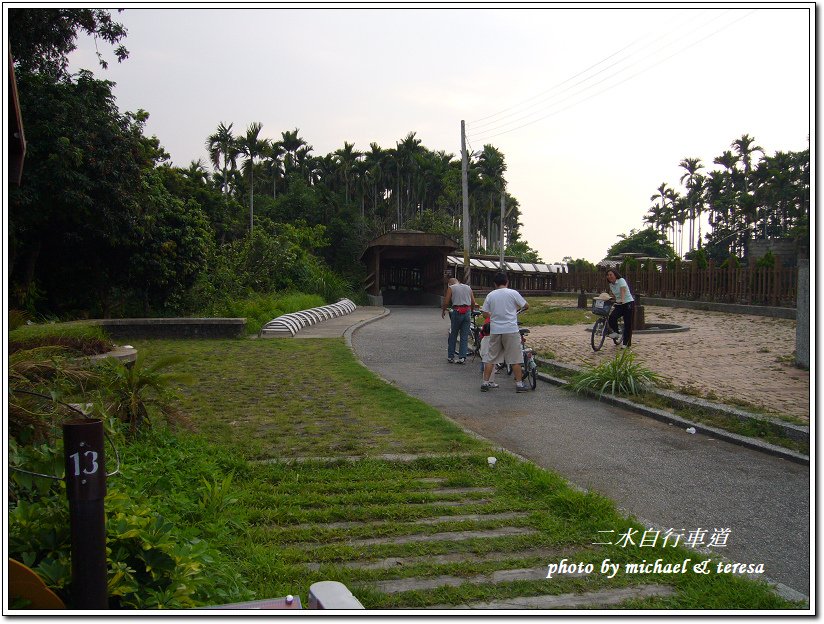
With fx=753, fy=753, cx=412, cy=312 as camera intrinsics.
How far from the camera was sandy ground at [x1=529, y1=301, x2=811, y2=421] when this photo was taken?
8.85 metres

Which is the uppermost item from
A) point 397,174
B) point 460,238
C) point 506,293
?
point 397,174

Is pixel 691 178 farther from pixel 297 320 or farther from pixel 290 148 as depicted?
pixel 297 320

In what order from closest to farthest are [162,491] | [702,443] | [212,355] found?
[162,491]
[702,443]
[212,355]

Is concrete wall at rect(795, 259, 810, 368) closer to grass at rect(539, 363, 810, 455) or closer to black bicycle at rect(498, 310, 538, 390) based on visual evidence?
grass at rect(539, 363, 810, 455)

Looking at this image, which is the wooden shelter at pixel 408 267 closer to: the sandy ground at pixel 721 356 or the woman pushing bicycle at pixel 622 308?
the sandy ground at pixel 721 356

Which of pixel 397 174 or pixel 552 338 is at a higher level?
pixel 397 174

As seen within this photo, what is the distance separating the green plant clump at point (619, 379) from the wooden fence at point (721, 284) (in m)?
14.9

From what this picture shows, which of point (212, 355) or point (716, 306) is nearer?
point (212, 355)

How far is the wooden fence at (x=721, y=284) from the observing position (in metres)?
22.5

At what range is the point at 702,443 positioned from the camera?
273 inches

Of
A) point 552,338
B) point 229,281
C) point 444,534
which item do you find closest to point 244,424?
point 444,534

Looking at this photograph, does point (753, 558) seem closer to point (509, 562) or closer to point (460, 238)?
point (509, 562)

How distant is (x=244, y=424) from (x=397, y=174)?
6558 cm

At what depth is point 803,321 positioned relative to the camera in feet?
35.3
